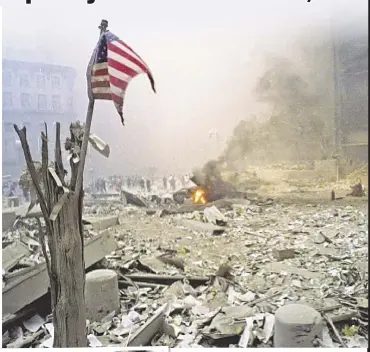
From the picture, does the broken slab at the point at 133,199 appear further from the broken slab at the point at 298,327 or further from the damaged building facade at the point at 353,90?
the damaged building facade at the point at 353,90

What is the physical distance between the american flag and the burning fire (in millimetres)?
467

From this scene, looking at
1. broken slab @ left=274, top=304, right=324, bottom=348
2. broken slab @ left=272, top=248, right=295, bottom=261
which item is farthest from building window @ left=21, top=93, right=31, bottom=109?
broken slab @ left=274, top=304, right=324, bottom=348

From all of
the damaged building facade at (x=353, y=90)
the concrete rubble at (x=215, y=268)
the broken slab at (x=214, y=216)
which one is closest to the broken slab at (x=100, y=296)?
the concrete rubble at (x=215, y=268)

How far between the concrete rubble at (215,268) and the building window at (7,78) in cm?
63

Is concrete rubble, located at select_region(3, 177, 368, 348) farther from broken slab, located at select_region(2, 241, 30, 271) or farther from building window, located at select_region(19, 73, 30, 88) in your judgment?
building window, located at select_region(19, 73, 30, 88)

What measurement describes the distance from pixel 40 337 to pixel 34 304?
0.48 ft

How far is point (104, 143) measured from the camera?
213 centimetres

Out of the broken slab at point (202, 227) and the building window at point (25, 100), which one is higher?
the building window at point (25, 100)

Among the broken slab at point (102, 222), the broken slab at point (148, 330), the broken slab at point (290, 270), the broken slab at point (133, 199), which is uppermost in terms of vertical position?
the broken slab at point (133, 199)

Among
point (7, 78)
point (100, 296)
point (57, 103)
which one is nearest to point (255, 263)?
point (100, 296)

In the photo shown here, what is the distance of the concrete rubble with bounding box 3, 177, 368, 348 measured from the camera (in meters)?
A: 2.07

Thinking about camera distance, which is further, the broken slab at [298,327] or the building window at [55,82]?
the building window at [55,82]

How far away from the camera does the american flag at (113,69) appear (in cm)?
210

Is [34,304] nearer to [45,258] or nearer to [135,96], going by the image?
[45,258]
